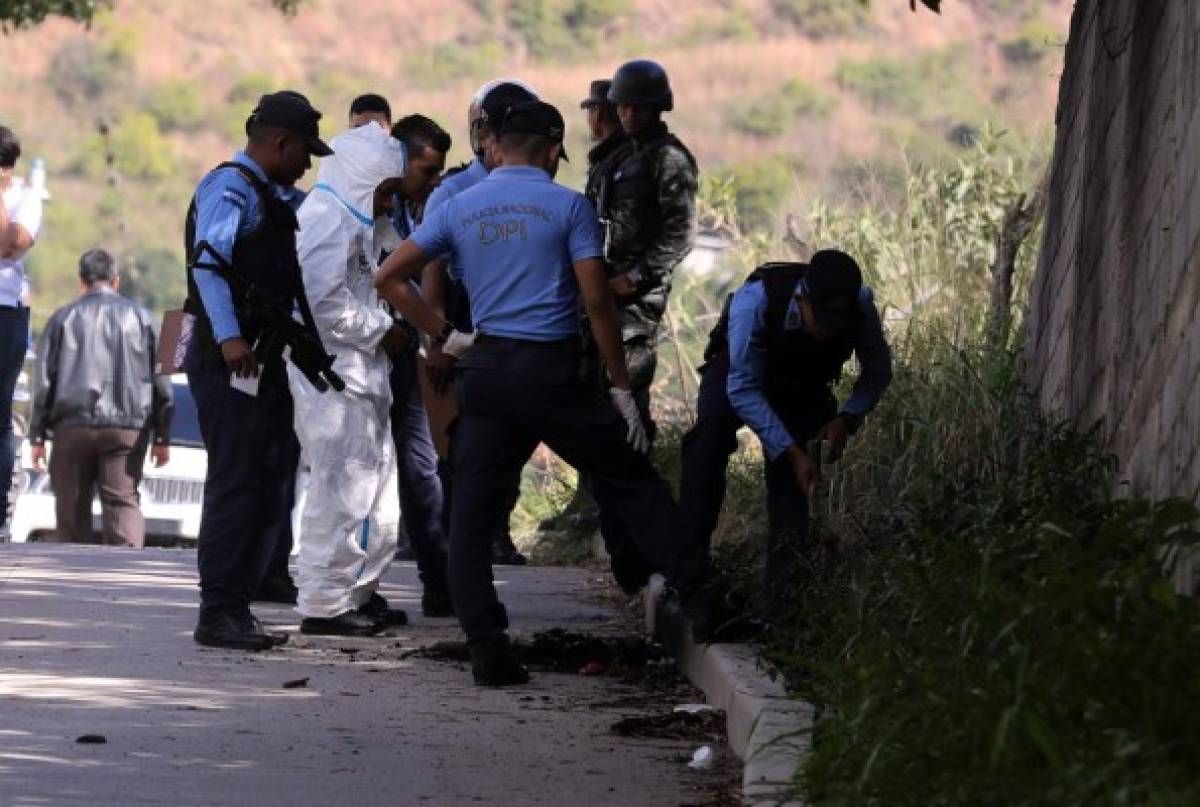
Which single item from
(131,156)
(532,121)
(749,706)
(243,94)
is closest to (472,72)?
(243,94)

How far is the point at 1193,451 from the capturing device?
284 inches

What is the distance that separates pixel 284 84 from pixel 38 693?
6597cm

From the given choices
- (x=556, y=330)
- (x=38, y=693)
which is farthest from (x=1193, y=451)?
(x=38, y=693)

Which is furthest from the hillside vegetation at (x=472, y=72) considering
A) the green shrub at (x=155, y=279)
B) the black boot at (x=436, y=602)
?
the black boot at (x=436, y=602)

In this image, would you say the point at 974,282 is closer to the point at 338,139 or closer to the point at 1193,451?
the point at 338,139

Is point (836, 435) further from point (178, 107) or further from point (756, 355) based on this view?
point (178, 107)

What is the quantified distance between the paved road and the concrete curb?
22cm

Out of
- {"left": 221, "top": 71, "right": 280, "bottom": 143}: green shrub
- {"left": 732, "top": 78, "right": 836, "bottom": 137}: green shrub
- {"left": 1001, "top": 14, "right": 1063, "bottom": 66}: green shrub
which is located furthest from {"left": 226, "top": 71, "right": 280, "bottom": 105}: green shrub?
{"left": 1001, "top": 14, "right": 1063, "bottom": 66}: green shrub

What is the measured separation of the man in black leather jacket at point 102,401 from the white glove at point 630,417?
26.9 ft

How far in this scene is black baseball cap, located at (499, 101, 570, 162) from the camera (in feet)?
32.3

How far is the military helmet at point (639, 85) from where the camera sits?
11.3 metres

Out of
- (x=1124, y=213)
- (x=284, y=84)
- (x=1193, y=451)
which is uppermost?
(x=284, y=84)

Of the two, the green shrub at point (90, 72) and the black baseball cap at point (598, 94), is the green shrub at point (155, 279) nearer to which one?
the green shrub at point (90, 72)

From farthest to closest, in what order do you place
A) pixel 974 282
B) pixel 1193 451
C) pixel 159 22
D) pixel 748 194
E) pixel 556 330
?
pixel 159 22
pixel 748 194
pixel 974 282
pixel 556 330
pixel 1193 451
